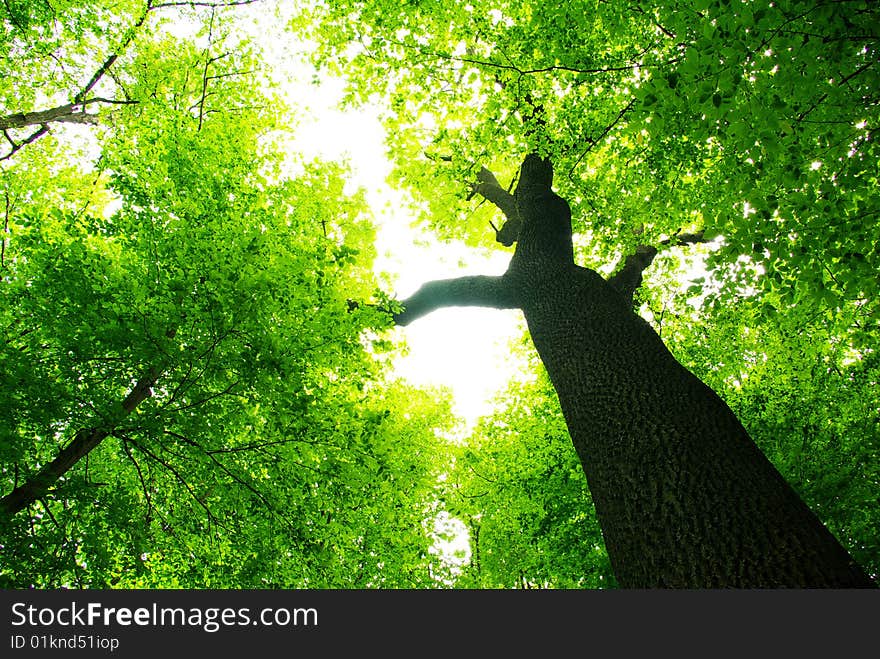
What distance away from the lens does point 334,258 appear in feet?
16.5

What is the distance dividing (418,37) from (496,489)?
9.92 meters

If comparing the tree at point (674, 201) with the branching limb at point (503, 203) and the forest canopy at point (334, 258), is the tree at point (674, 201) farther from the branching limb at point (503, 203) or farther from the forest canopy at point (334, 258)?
the branching limb at point (503, 203)

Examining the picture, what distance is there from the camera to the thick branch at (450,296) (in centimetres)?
659

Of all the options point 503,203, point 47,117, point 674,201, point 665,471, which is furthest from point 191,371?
point 47,117

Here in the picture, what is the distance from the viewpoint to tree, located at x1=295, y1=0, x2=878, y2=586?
296cm

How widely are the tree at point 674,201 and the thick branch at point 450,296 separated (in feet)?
0.08

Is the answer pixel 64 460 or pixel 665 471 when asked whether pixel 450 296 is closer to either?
pixel 665 471

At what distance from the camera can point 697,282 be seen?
14.3 ft

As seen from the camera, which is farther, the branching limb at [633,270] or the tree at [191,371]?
the branching limb at [633,270]

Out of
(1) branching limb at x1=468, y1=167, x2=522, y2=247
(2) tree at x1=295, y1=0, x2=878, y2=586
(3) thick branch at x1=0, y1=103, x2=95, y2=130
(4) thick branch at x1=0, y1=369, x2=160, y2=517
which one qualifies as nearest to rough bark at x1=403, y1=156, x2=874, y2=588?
(2) tree at x1=295, y1=0, x2=878, y2=586

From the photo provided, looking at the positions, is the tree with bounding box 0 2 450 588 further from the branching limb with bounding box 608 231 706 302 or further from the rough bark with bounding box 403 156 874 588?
the branching limb with bounding box 608 231 706 302

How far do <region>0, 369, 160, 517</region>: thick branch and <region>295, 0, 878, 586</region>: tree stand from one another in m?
3.56

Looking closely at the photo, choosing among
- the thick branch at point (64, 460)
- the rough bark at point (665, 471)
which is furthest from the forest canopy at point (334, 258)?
the rough bark at point (665, 471)

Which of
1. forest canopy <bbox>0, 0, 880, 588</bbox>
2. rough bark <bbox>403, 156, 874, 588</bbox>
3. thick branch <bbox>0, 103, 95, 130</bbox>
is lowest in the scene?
rough bark <bbox>403, 156, 874, 588</bbox>
